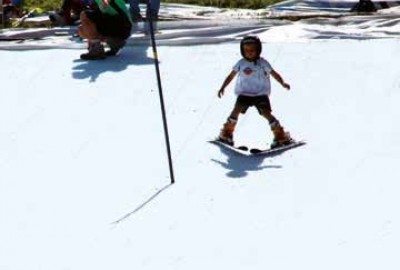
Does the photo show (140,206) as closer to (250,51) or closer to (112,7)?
(250,51)

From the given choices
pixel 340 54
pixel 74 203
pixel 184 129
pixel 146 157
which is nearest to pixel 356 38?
pixel 340 54

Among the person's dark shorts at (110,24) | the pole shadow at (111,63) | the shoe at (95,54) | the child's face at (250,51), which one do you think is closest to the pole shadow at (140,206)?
the child's face at (250,51)

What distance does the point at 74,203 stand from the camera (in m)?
6.60

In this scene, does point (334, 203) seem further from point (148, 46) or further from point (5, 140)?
point (148, 46)

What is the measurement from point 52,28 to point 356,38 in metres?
→ 4.17

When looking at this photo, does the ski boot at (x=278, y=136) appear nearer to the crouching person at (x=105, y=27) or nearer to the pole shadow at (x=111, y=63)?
the pole shadow at (x=111, y=63)

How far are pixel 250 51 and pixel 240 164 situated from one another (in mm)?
974

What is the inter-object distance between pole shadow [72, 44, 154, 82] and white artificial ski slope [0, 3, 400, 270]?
3 centimetres

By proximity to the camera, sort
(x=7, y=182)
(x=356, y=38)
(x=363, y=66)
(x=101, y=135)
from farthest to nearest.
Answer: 1. (x=356, y=38)
2. (x=363, y=66)
3. (x=101, y=135)
4. (x=7, y=182)

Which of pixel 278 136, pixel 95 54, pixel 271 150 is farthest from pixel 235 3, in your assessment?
pixel 271 150

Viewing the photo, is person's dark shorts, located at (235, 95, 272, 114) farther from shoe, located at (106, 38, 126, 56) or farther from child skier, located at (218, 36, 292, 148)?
shoe, located at (106, 38, 126, 56)

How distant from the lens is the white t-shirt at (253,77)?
23.9ft

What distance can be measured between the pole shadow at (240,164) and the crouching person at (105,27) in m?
3.32

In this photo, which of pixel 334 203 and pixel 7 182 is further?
pixel 7 182
